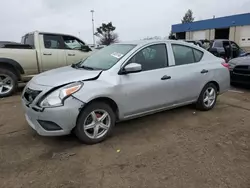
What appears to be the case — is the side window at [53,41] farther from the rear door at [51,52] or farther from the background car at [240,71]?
the background car at [240,71]

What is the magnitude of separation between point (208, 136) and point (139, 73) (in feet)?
5.10

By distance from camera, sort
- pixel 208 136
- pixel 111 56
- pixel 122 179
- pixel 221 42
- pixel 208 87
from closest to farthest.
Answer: pixel 122 179
pixel 208 136
pixel 111 56
pixel 208 87
pixel 221 42

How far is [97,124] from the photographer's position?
3.89 meters

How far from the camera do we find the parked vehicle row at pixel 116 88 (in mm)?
3615

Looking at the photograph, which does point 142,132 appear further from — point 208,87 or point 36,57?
point 36,57

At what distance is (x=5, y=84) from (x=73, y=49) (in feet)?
7.76

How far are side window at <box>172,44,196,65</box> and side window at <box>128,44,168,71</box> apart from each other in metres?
0.28

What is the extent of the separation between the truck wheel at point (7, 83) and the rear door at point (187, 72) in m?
4.64

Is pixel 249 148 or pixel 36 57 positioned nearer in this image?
pixel 249 148

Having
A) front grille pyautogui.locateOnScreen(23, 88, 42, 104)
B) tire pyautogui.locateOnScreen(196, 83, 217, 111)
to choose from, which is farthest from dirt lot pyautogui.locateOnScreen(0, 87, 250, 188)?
front grille pyautogui.locateOnScreen(23, 88, 42, 104)

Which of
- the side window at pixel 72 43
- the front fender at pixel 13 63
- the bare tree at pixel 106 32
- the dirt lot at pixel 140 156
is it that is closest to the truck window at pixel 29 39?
the front fender at pixel 13 63

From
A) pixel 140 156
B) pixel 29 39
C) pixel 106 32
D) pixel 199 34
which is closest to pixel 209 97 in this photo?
pixel 140 156

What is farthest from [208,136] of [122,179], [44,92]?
[44,92]

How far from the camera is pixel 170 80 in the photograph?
466cm
